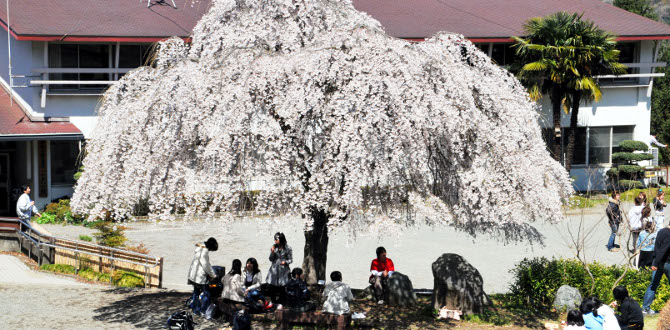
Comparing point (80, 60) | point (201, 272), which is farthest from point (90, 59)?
point (201, 272)

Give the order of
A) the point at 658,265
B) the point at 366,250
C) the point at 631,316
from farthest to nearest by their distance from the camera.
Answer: the point at 366,250 < the point at 658,265 < the point at 631,316

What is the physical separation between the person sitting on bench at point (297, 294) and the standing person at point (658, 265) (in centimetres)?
635

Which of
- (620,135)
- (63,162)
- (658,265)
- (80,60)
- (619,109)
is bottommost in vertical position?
(658,265)

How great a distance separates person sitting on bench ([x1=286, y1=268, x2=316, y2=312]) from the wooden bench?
766 mm

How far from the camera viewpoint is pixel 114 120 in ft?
44.8

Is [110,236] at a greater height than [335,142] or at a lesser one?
lesser

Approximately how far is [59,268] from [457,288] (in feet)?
32.7

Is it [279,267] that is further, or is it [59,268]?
[59,268]

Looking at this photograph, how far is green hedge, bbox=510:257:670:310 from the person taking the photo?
14.9 metres

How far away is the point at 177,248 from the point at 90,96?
9.50m

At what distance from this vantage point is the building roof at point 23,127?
26.2m

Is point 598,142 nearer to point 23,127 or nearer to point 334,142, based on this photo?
point 23,127

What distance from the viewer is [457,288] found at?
14.5m

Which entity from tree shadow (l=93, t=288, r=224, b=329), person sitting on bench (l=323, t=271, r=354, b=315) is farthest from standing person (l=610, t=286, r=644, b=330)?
tree shadow (l=93, t=288, r=224, b=329)
